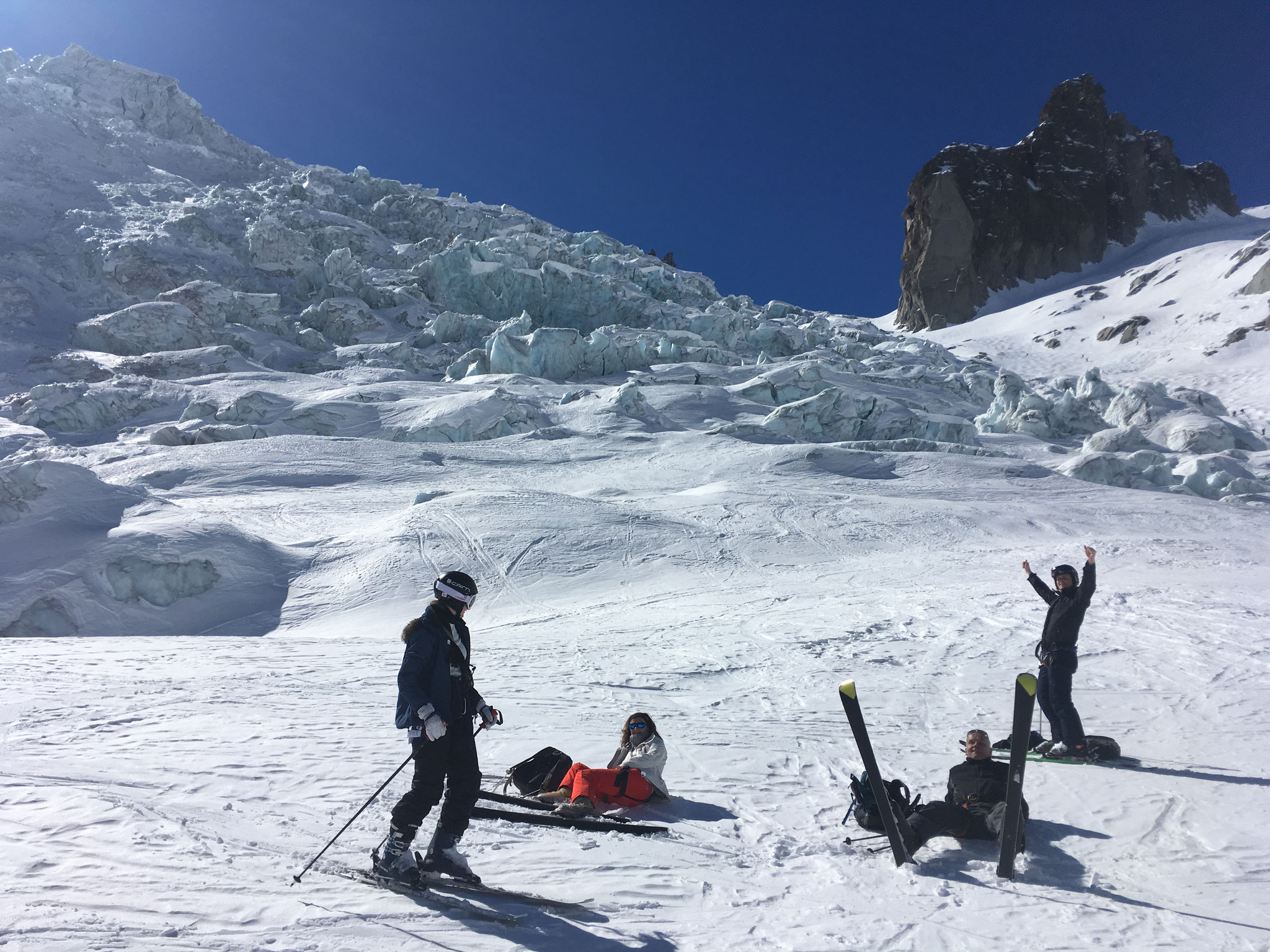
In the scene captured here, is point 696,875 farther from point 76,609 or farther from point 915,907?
point 76,609

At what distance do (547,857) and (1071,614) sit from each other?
471 centimetres

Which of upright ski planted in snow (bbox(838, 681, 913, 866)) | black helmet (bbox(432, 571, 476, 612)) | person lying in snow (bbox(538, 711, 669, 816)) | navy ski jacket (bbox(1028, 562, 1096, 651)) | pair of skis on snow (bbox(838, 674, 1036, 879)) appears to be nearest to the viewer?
pair of skis on snow (bbox(838, 674, 1036, 879))

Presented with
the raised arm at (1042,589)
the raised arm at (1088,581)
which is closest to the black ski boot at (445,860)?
the raised arm at (1042,589)

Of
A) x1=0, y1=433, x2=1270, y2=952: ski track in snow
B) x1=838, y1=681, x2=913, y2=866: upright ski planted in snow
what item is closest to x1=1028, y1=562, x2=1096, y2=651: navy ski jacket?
x1=0, y1=433, x2=1270, y2=952: ski track in snow

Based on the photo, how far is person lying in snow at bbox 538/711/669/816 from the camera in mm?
5242

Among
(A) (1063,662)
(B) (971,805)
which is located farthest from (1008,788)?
(A) (1063,662)

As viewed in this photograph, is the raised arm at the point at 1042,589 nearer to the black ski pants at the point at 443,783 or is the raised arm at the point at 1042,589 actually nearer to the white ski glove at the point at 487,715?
the white ski glove at the point at 487,715

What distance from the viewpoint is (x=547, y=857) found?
14.8ft

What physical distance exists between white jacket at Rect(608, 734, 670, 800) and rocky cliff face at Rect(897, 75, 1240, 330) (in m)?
95.0

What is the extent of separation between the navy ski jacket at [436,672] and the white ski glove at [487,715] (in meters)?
0.04

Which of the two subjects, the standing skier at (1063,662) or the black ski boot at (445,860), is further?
the standing skier at (1063,662)

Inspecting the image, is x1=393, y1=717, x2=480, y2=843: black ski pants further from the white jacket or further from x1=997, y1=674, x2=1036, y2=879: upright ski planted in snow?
x1=997, y1=674, x2=1036, y2=879: upright ski planted in snow

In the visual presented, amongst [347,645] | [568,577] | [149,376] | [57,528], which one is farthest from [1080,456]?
[149,376]

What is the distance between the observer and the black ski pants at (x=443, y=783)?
4113 millimetres
